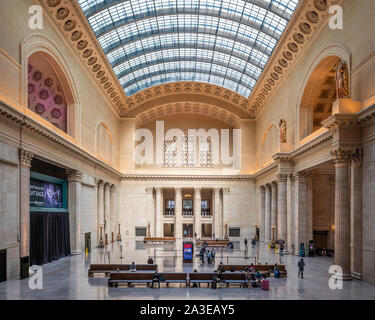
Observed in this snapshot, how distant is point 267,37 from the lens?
3809 centimetres

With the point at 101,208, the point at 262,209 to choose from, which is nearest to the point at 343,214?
the point at 101,208

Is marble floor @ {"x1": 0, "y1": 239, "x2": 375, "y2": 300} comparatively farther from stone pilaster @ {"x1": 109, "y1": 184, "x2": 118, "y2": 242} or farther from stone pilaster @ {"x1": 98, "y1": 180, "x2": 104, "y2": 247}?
stone pilaster @ {"x1": 109, "y1": 184, "x2": 118, "y2": 242}

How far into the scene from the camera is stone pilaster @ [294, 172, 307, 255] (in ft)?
103

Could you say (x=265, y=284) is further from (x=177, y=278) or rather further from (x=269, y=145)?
(x=269, y=145)

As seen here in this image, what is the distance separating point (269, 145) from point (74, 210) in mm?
23141

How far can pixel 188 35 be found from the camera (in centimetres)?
4325

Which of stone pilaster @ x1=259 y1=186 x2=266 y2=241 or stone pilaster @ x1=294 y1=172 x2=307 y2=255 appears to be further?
stone pilaster @ x1=259 y1=186 x2=266 y2=241

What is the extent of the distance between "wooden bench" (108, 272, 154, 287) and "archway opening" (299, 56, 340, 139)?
63.3 ft

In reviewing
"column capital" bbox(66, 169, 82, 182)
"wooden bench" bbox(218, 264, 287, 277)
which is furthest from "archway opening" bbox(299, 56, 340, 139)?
"column capital" bbox(66, 169, 82, 182)

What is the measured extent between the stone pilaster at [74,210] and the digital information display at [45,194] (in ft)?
2.87

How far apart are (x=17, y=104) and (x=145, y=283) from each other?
12.0 meters

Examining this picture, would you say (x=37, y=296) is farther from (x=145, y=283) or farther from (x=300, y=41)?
(x=300, y=41)
